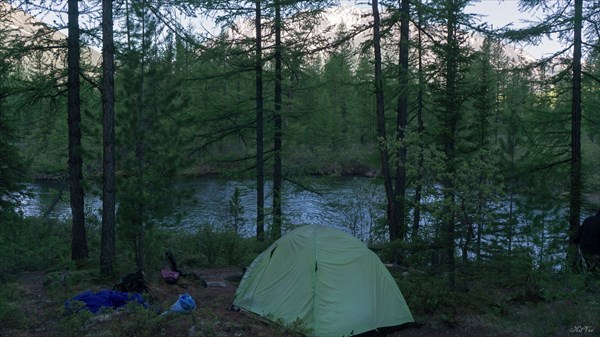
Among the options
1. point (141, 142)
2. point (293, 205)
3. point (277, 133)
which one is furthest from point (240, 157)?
point (293, 205)

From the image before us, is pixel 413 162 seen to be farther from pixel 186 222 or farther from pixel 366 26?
pixel 186 222

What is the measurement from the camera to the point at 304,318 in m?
7.49

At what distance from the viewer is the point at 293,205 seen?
1127 inches

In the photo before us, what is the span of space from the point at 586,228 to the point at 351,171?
37829mm

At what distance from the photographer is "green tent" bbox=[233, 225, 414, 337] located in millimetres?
7500

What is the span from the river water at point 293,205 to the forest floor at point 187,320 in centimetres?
939

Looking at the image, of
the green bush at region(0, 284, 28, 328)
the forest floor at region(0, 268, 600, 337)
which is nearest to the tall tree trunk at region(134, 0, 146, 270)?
the forest floor at region(0, 268, 600, 337)

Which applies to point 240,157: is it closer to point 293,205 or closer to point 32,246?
point 32,246

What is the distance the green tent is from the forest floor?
358 mm

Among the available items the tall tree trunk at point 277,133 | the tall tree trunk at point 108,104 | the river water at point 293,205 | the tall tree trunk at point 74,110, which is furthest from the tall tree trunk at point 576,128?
the tall tree trunk at point 74,110

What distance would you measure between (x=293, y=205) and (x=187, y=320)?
21.6 metres

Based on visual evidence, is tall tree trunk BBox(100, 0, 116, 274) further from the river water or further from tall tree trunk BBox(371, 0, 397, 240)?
the river water

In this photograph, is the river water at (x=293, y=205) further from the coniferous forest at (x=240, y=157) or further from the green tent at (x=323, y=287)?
the green tent at (x=323, y=287)

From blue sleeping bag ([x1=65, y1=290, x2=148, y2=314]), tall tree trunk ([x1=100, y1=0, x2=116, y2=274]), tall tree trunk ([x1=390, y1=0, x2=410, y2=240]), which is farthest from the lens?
tall tree trunk ([x1=390, y1=0, x2=410, y2=240])
